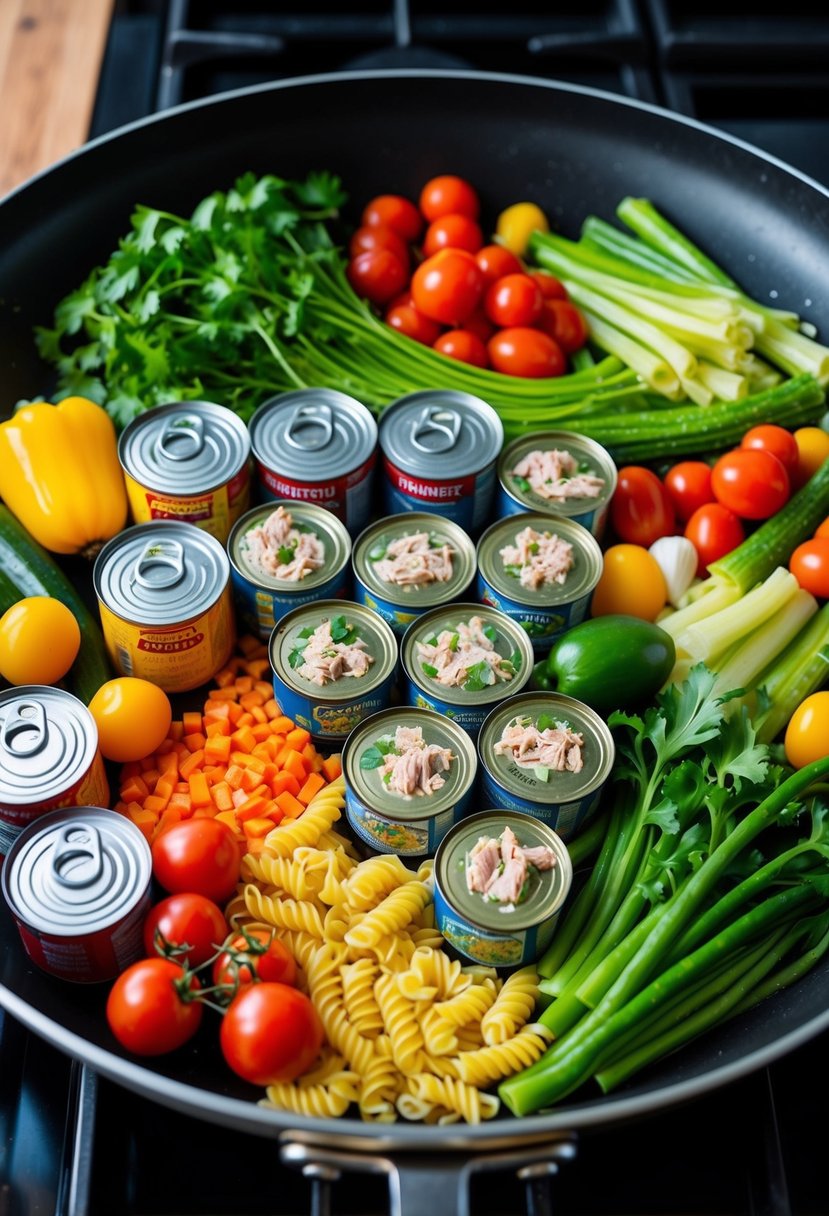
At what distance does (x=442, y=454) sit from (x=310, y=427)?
1.11ft

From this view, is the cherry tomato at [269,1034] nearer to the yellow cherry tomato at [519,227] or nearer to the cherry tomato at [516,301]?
the cherry tomato at [516,301]

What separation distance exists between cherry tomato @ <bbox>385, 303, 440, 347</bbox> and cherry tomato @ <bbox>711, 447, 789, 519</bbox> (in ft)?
3.07

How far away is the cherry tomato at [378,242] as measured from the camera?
11.3ft

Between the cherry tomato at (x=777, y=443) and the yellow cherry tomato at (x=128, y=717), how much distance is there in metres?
1.64

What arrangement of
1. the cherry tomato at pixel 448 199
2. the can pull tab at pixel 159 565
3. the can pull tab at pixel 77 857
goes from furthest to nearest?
the cherry tomato at pixel 448 199, the can pull tab at pixel 159 565, the can pull tab at pixel 77 857

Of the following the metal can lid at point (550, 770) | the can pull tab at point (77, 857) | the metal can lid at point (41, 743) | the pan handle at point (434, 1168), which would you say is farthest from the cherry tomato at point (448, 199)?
the pan handle at point (434, 1168)

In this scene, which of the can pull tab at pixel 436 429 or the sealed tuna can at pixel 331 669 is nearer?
the sealed tuna can at pixel 331 669

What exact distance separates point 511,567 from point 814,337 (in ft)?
4.28

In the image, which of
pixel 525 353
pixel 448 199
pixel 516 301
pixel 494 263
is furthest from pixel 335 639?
pixel 448 199

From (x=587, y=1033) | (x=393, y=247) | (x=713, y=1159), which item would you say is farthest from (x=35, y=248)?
(x=713, y=1159)

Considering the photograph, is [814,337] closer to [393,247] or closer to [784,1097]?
[393,247]

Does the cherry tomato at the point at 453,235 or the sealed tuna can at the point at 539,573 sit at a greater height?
the cherry tomato at the point at 453,235

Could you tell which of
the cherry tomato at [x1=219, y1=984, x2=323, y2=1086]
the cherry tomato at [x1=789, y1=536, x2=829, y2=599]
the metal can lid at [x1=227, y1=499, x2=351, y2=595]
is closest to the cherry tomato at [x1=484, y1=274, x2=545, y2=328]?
the metal can lid at [x1=227, y1=499, x2=351, y2=595]

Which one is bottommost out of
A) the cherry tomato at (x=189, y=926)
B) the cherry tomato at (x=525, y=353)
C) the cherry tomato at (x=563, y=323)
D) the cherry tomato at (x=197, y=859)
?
the cherry tomato at (x=189, y=926)
